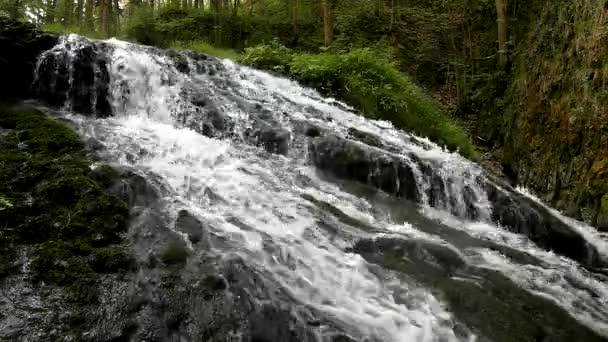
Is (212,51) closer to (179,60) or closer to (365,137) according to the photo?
(179,60)

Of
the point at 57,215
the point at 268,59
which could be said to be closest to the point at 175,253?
the point at 57,215

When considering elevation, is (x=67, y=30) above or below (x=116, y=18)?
below

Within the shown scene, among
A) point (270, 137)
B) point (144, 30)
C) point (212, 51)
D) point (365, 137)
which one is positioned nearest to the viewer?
point (270, 137)

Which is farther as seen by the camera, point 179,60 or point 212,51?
point 212,51

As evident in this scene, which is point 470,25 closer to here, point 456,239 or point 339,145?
point 339,145

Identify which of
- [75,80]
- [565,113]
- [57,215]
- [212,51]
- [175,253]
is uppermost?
[212,51]

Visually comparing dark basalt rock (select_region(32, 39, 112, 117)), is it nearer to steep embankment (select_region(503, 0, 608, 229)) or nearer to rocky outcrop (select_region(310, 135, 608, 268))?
rocky outcrop (select_region(310, 135, 608, 268))

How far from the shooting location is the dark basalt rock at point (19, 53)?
8.80m

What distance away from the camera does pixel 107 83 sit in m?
9.55

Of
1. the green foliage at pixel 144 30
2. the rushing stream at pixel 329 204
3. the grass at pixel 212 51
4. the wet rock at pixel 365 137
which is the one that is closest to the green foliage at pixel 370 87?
the rushing stream at pixel 329 204

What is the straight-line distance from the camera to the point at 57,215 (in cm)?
502

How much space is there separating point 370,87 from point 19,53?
7446 mm

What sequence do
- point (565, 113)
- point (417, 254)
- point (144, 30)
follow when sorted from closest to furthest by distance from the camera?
point (417, 254) → point (565, 113) → point (144, 30)

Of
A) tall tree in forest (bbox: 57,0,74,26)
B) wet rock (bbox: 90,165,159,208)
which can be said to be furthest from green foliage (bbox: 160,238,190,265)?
tall tree in forest (bbox: 57,0,74,26)
